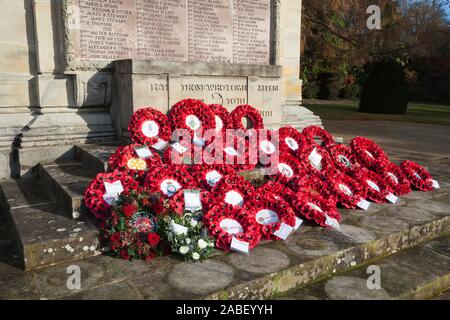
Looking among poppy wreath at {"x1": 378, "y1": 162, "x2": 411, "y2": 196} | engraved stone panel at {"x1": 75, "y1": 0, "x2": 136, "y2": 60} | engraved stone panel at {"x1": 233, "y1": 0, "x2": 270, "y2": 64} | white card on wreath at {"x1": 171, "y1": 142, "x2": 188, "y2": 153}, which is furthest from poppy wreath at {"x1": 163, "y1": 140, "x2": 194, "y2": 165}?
engraved stone panel at {"x1": 233, "y1": 0, "x2": 270, "y2": 64}

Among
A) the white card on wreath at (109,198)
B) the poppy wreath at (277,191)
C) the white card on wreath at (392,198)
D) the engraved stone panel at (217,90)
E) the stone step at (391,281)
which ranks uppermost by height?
the engraved stone panel at (217,90)

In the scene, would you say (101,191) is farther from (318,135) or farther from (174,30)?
(318,135)

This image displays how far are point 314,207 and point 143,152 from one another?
5.59 feet

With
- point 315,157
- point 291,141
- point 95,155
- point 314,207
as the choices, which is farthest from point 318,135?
point 95,155

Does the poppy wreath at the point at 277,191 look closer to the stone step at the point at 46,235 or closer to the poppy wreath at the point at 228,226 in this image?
the poppy wreath at the point at 228,226

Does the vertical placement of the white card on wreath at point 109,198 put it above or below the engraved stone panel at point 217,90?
below

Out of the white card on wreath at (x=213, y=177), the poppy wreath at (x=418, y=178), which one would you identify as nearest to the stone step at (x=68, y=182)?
the white card on wreath at (x=213, y=177)

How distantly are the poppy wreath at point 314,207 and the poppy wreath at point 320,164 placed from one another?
60 centimetres

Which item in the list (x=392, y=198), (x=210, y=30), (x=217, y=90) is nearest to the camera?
(x=392, y=198)

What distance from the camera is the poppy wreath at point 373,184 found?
416cm

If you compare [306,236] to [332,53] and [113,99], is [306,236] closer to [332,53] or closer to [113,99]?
[113,99]

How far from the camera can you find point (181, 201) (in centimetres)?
321

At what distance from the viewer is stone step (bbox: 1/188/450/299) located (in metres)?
2.36
